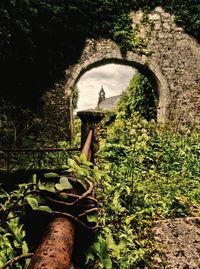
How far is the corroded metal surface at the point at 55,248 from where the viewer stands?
22.0 inches

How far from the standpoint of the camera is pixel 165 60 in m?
9.41

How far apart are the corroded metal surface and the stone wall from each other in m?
8.10

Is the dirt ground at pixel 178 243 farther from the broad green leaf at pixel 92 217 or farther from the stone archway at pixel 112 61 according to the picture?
the stone archway at pixel 112 61

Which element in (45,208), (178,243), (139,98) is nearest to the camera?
(45,208)

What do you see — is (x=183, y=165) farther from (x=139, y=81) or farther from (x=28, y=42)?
(x=139, y=81)

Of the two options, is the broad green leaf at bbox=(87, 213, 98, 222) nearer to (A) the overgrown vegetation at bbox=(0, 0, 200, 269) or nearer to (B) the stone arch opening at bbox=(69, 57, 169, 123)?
(A) the overgrown vegetation at bbox=(0, 0, 200, 269)

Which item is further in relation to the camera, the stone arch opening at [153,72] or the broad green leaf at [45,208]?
the stone arch opening at [153,72]

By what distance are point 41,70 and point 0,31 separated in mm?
2335

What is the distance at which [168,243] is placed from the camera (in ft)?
9.00

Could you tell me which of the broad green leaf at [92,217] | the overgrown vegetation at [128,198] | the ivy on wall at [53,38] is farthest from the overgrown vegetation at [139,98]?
the broad green leaf at [92,217]

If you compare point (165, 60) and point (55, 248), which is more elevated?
A: point (165, 60)

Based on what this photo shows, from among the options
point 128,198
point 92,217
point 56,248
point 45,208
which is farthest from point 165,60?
point 56,248

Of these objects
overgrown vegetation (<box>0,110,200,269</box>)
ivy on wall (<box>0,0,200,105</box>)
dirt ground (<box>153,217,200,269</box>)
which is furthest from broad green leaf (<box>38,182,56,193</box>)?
ivy on wall (<box>0,0,200,105</box>)

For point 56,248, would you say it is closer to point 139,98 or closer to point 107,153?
point 107,153
